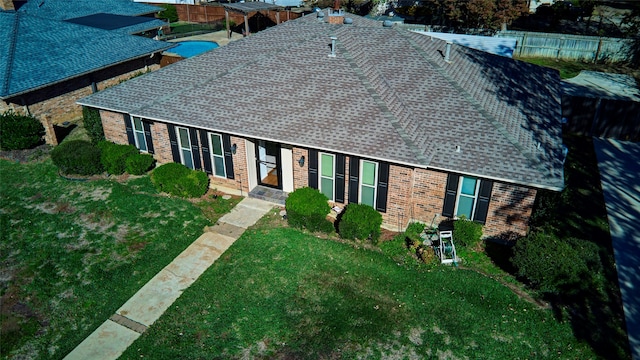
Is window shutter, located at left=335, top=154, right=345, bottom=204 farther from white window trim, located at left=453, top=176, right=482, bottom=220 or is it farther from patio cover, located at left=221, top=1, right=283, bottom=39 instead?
patio cover, located at left=221, top=1, right=283, bottom=39

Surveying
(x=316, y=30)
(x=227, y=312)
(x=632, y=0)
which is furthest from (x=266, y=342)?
(x=632, y=0)

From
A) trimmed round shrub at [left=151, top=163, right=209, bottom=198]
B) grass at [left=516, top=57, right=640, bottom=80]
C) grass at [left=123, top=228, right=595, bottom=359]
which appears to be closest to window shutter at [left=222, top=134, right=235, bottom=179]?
trimmed round shrub at [left=151, top=163, right=209, bottom=198]

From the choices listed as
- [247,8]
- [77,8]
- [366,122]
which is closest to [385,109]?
[366,122]

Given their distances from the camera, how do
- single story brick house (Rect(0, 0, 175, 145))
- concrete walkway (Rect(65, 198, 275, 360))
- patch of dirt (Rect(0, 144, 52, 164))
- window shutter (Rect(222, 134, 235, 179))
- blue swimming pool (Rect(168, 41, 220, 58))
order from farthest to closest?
blue swimming pool (Rect(168, 41, 220, 58)), single story brick house (Rect(0, 0, 175, 145)), patch of dirt (Rect(0, 144, 52, 164)), window shutter (Rect(222, 134, 235, 179)), concrete walkway (Rect(65, 198, 275, 360))

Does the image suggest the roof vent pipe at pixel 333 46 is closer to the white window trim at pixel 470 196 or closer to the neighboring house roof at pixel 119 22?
the white window trim at pixel 470 196

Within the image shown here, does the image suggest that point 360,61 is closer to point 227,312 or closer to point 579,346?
point 227,312

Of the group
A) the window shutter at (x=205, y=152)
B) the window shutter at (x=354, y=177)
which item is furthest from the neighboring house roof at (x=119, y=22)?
the window shutter at (x=354, y=177)
